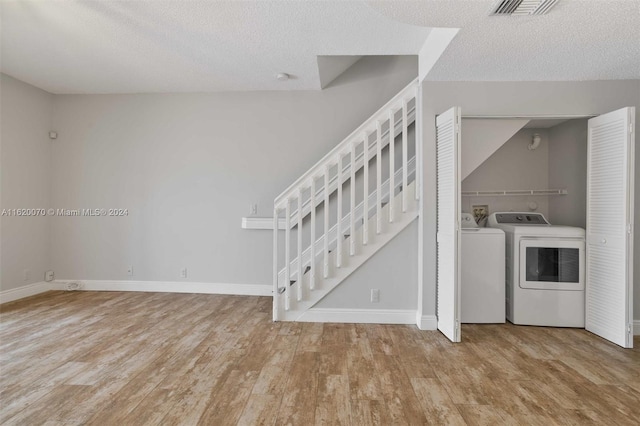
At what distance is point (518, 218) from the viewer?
151 inches

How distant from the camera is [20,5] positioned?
2.66 m

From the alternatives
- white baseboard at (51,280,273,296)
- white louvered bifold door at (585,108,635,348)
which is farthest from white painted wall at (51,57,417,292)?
white louvered bifold door at (585,108,635,348)

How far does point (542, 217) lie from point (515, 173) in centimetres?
64

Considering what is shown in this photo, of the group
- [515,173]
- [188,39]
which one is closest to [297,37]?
[188,39]

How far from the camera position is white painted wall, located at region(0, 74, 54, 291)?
13.6 ft

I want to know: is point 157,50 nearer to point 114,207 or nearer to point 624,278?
point 114,207

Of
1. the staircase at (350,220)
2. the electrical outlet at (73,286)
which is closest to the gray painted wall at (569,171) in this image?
the staircase at (350,220)

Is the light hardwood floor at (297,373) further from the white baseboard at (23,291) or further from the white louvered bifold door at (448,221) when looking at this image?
the white baseboard at (23,291)

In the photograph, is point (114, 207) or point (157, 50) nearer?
point (157, 50)

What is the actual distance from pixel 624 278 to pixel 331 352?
8.62ft

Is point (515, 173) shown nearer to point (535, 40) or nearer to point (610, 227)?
point (610, 227)

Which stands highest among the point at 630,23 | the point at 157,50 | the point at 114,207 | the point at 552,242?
→ the point at 157,50

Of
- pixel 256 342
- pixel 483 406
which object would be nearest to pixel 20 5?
pixel 256 342

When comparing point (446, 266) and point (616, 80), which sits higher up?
point (616, 80)
